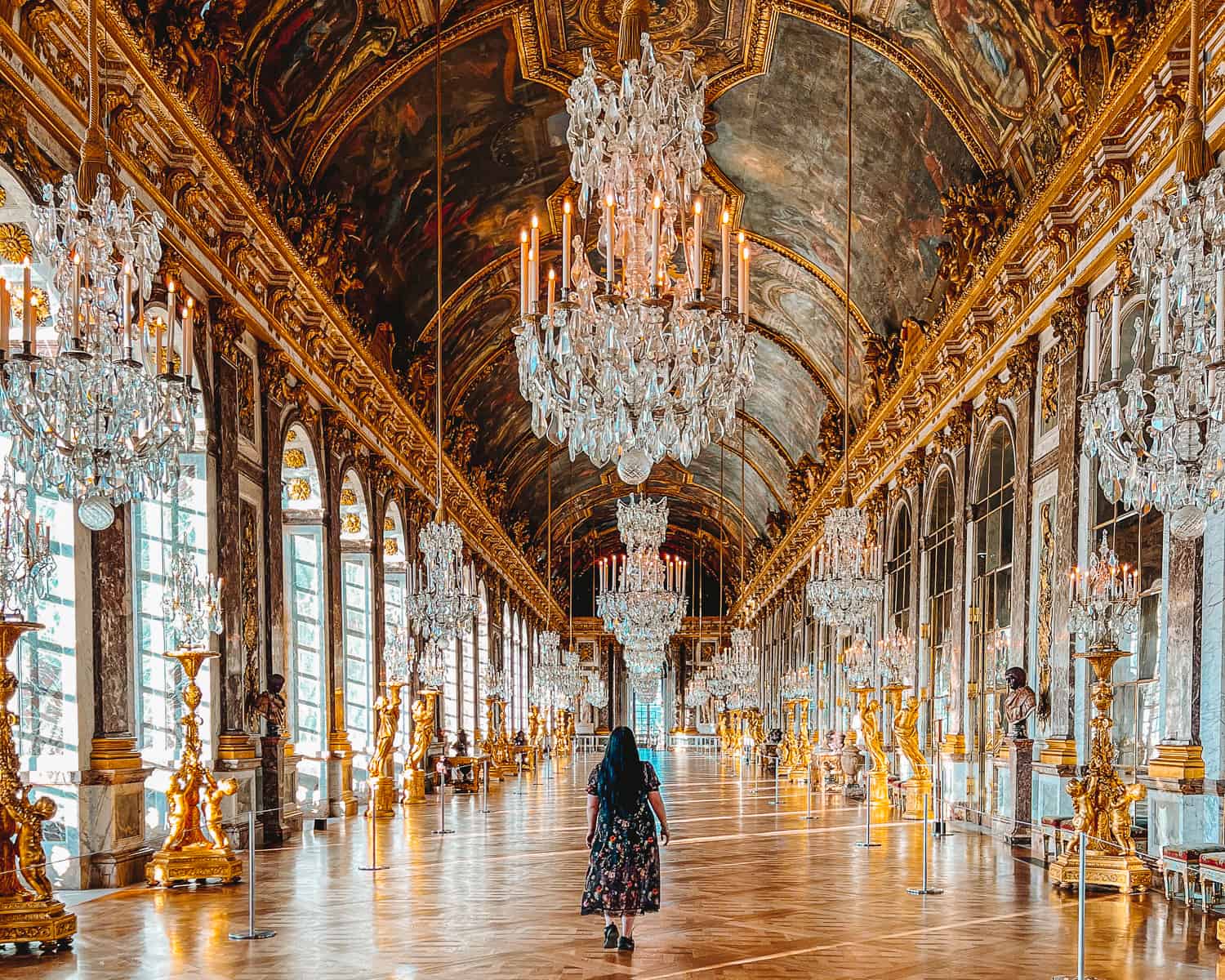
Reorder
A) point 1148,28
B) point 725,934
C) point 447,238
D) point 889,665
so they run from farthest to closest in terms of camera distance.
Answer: point 447,238, point 889,665, point 1148,28, point 725,934

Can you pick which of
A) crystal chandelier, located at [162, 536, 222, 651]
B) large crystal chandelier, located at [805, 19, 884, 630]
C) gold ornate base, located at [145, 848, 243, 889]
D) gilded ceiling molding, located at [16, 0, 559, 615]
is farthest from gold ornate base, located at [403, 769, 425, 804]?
crystal chandelier, located at [162, 536, 222, 651]

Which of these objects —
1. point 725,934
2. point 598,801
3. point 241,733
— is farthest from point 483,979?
point 241,733

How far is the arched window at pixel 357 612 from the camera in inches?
863

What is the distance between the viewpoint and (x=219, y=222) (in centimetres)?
1387

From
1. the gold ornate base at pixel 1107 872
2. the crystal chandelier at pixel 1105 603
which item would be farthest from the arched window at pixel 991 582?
A: the crystal chandelier at pixel 1105 603

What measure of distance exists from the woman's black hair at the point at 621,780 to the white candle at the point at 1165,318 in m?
3.80

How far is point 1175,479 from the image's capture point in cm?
648

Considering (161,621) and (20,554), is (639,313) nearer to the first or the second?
(20,554)

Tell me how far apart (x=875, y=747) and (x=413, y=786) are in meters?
8.27

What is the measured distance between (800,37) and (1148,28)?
24.4ft

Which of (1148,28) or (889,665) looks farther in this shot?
(889,665)

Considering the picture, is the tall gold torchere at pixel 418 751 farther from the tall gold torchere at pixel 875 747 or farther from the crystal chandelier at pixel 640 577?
the tall gold torchere at pixel 875 747

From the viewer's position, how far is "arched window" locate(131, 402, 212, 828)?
43.8 ft

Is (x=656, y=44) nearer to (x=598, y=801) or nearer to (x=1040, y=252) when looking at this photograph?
(x=1040, y=252)
